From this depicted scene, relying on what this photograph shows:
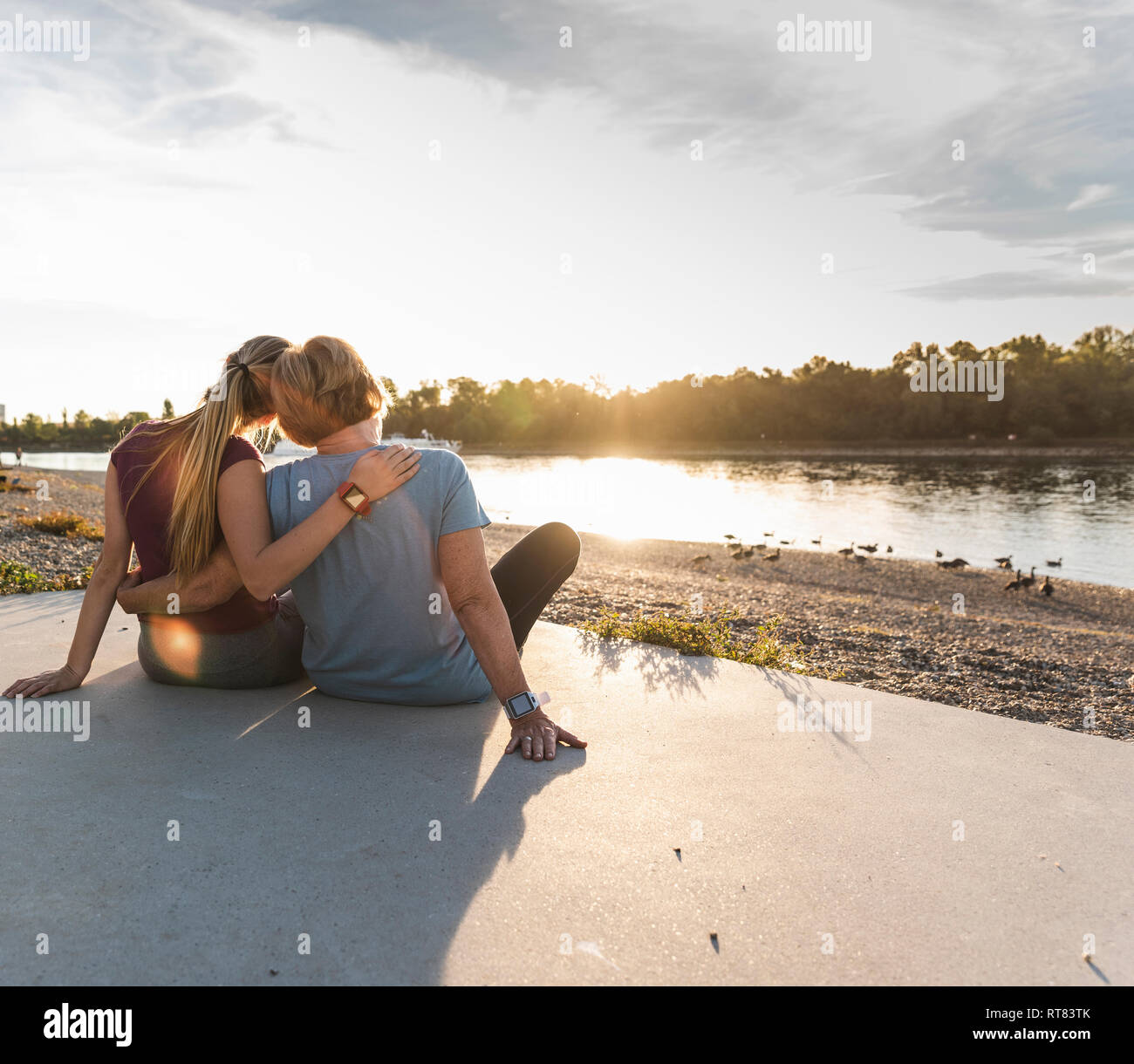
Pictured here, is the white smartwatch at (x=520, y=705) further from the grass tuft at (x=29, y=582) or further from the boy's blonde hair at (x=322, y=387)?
the grass tuft at (x=29, y=582)

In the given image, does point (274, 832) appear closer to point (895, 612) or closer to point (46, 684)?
point (46, 684)

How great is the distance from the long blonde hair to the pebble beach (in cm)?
285

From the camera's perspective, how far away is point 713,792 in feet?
7.71

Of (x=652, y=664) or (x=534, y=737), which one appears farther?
(x=652, y=664)

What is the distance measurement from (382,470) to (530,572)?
0.97 m

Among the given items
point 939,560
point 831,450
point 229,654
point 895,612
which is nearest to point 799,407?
point 831,450

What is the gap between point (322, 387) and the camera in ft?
7.62

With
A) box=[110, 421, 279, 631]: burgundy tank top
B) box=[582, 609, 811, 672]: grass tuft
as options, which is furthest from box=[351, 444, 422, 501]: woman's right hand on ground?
box=[582, 609, 811, 672]: grass tuft

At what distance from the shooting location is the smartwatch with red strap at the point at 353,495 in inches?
90.1

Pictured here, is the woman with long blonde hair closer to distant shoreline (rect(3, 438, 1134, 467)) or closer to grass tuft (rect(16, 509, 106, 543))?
grass tuft (rect(16, 509, 106, 543))

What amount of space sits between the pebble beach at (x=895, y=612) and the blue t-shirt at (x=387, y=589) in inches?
90.0

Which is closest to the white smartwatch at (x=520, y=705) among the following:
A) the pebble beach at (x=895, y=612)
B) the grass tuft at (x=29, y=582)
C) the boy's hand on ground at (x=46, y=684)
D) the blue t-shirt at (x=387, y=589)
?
the blue t-shirt at (x=387, y=589)
